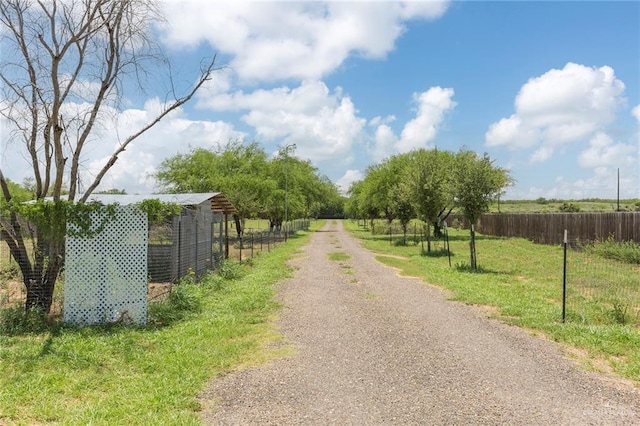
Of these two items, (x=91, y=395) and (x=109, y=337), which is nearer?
(x=91, y=395)

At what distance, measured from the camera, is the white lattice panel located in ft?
26.6

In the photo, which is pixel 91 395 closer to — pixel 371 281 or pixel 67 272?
pixel 67 272

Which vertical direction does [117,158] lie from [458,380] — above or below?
above

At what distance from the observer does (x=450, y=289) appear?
1273 centimetres

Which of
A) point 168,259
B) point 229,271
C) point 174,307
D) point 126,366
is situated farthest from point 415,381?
point 229,271

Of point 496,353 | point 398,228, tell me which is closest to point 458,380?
point 496,353

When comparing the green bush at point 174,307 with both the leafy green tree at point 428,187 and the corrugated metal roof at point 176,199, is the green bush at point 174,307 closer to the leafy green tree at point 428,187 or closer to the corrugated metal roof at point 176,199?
the corrugated metal roof at point 176,199

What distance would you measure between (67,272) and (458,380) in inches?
255

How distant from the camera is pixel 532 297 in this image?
444 inches

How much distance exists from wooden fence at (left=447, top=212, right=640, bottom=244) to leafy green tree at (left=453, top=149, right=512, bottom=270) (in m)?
9.25

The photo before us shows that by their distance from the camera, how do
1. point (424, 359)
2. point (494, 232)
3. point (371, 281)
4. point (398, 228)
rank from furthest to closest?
point (398, 228) → point (494, 232) → point (371, 281) → point (424, 359)

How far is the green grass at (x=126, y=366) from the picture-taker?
464 cm

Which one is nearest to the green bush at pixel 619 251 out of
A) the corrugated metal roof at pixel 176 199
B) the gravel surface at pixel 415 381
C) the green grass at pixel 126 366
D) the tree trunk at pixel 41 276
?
the gravel surface at pixel 415 381

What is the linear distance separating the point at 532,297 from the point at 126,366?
907cm
